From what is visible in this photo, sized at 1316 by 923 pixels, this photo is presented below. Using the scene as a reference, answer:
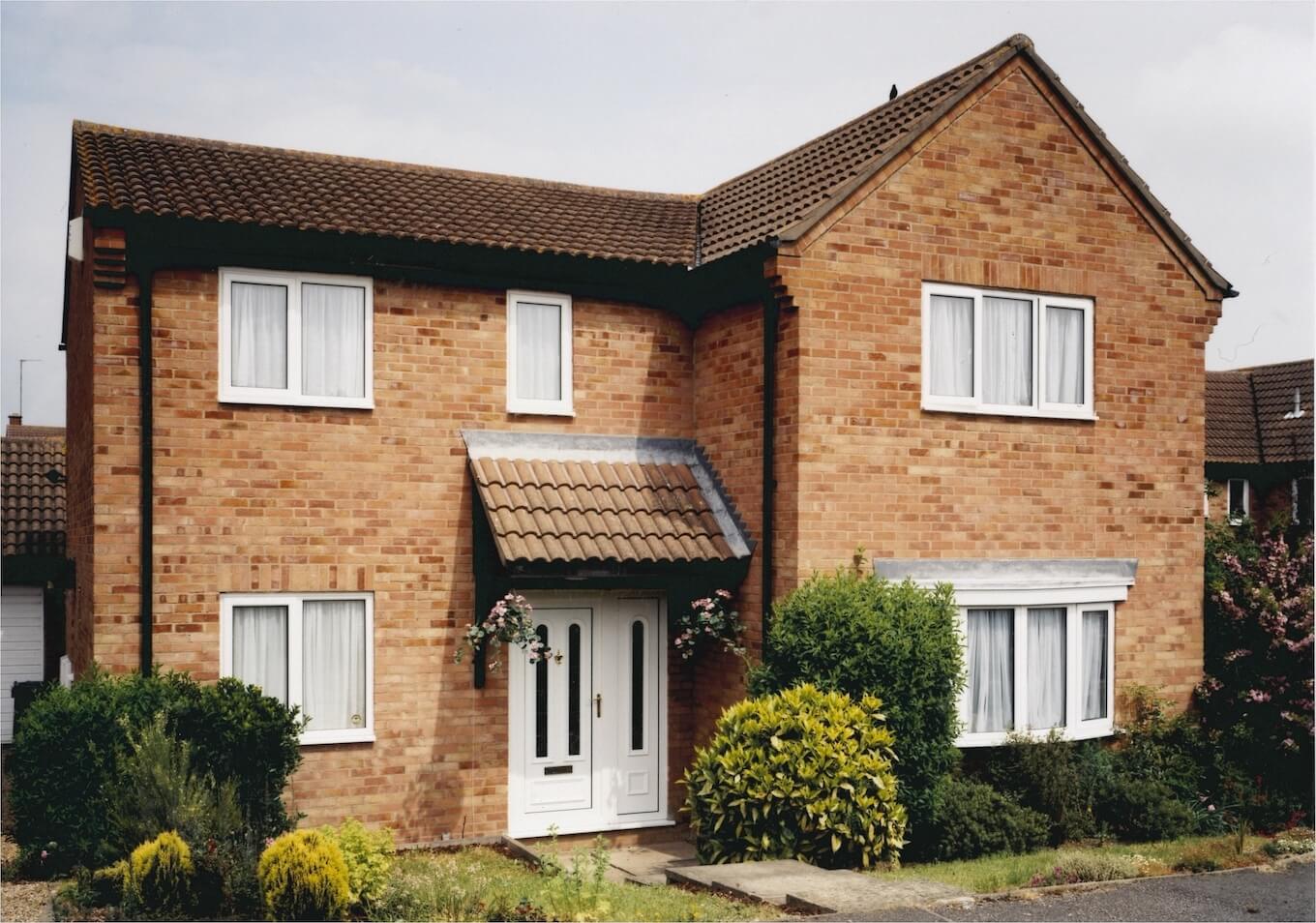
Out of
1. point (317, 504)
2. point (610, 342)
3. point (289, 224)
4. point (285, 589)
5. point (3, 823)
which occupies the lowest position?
point (3, 823)

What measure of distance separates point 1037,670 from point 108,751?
31.6 feet

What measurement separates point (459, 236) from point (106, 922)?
7.86 meters

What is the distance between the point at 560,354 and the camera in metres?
14.6

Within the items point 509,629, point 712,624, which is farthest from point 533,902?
point 712,624

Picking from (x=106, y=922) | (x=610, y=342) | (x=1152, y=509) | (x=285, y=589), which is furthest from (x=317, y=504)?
(x=1152, y=509)

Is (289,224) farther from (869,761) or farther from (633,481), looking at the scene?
(869,761)

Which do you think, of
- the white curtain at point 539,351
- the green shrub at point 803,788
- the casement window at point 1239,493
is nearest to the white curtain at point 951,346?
the green shrub at point 803,788

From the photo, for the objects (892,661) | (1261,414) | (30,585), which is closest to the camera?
(892,661)

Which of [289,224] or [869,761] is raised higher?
[289,224]

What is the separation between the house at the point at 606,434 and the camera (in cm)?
1293

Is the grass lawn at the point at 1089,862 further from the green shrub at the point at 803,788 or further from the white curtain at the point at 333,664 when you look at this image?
the white curtain at the point at 333,664

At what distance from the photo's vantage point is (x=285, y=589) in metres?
13.0

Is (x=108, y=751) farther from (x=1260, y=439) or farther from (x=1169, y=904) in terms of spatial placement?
(x=1260, y=439)

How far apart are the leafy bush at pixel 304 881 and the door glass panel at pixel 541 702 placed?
4908 millimetres
